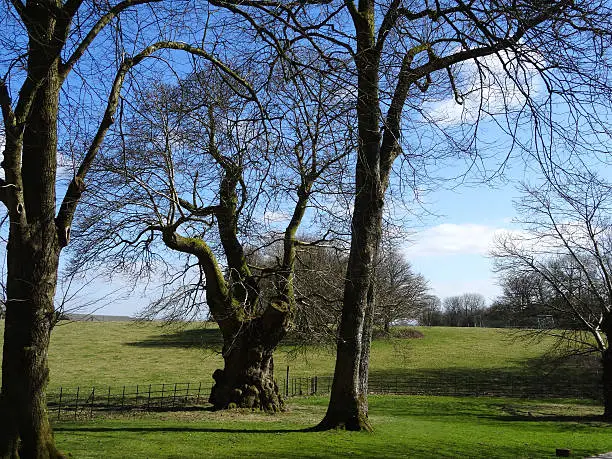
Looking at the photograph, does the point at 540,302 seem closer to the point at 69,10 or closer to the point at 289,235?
the point at 289,235

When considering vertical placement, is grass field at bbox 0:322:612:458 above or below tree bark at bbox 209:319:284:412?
below

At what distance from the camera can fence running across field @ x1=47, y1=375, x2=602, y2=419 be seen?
2544 cm

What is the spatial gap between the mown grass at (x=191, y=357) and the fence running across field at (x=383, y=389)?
2.08 metres

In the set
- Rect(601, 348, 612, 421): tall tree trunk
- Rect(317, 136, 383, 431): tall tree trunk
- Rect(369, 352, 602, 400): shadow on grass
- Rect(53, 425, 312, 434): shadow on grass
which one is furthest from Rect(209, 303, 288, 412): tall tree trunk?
Rect(369, 352, 602, 400): shadow on grass

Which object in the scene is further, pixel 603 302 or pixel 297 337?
pixel 603 302

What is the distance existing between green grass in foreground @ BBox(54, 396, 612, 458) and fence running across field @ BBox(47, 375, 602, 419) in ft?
21.3

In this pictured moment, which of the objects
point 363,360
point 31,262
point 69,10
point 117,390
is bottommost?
point 117,390

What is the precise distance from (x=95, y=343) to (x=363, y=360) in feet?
148

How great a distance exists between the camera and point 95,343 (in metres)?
53.6

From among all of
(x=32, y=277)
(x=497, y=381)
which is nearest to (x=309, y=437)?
(x=32, y=277)

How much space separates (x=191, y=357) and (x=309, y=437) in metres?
38.1

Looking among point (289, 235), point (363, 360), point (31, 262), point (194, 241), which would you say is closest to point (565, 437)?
point (363, 360)

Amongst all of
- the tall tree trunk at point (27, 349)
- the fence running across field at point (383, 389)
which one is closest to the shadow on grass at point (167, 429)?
the tall tree trunk at point (27, 349)

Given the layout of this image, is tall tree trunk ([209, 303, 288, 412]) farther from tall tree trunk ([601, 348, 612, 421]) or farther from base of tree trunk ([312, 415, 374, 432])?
tall tree trunk ([601, 348, 612, 421])
